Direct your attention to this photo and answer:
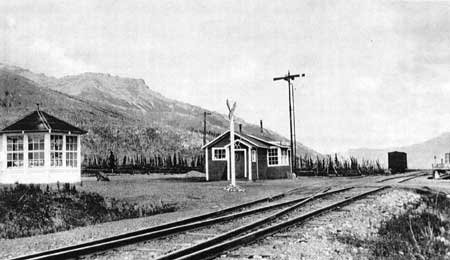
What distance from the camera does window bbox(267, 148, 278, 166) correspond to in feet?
109

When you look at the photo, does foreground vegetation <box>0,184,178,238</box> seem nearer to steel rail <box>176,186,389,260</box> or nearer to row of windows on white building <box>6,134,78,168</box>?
steel rail <box>176,186,389,260</box>

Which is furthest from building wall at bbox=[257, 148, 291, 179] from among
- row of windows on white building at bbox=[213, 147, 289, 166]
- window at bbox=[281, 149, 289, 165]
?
window at bbox=[281, 149, 289, 165]

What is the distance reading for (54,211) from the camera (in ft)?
39.7

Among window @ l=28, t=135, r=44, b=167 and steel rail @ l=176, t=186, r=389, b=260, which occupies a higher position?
window @ l=28, t=135, r=44, b=167

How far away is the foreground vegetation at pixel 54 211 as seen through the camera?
1037 cm

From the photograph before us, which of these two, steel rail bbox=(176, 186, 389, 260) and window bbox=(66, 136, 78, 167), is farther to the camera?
window bbox=(66, 136, 78, 167)

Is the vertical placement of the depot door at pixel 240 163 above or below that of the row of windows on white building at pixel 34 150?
below

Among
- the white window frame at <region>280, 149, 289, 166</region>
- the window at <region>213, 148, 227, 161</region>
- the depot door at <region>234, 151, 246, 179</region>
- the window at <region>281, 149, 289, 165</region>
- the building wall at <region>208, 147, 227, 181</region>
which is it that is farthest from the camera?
the window at <region>281, 149, 289, 165</region>

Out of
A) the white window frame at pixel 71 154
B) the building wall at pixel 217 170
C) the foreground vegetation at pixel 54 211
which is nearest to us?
the foreground vegetation at pixel 54 211

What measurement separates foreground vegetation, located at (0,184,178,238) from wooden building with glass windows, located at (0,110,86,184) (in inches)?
270

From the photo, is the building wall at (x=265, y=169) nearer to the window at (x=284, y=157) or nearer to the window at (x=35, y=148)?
the window at (x=284, y=157)

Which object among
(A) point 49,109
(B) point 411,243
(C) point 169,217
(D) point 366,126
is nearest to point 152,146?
(A) point 49,109

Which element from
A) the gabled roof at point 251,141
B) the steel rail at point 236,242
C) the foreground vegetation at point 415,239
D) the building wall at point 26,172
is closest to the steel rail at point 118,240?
the steel rail at point 236,242

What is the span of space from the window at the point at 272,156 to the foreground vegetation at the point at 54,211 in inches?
743
